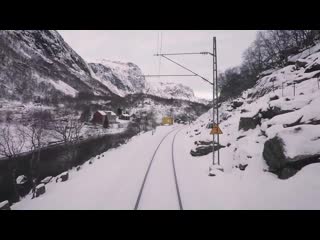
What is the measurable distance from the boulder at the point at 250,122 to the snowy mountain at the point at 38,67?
72579 mm

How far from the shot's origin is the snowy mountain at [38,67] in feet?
289

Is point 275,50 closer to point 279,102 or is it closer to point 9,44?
point 279,102

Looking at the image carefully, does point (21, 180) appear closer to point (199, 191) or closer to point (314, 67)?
point (199, 191)

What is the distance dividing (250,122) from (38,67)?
13459 cm

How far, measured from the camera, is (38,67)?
12725 cm

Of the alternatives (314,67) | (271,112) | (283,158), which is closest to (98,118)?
(314,67)

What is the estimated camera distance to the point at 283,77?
23875mm

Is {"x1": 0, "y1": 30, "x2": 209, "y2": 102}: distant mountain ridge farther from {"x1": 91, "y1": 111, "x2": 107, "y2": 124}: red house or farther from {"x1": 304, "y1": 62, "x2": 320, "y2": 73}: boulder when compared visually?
{"x1": 304, "y1": 62, "x2": 320, "y2": 73}: boulder

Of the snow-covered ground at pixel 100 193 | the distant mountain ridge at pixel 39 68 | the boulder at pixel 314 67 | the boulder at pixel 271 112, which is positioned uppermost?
the distant mountain ridge at pixel 39 68

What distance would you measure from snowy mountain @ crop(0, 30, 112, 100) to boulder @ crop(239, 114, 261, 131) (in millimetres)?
72579

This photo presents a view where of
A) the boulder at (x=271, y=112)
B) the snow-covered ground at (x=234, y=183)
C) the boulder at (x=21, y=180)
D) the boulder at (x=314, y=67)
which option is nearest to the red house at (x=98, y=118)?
the boulder at (x=21, y=180)

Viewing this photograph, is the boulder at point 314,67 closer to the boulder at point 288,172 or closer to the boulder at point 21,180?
the boulder at point 288,172
